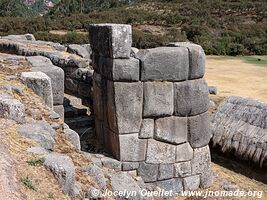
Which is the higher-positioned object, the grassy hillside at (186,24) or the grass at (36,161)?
the grass at (36,161)

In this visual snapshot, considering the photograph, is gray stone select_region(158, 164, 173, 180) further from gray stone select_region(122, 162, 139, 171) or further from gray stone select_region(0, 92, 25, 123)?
gray stone select_region(0, 92, 25, 123)

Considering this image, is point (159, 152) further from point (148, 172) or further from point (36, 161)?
point (36, 161)

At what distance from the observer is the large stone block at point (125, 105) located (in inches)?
317

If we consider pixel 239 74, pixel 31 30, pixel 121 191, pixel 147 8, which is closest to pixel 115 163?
pixel 121 191

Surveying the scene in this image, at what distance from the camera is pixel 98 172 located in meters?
6.11

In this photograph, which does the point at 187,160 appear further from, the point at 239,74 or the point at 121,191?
the point at 239,74

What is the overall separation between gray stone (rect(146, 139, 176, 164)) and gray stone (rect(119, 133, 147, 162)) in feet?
0.38

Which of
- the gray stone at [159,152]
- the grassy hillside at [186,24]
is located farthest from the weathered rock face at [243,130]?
the grassy hillside at [186,24]

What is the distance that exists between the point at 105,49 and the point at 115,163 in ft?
7.07

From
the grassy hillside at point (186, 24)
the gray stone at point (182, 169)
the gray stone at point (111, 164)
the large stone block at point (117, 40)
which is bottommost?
the grassy hillside at point (186, 24)

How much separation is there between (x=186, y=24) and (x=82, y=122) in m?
37.6

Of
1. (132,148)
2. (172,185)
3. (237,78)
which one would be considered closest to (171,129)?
(132,148)

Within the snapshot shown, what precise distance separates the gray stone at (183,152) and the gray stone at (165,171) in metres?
0.22

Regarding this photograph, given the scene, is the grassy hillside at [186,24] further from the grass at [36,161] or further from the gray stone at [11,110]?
the grass at [36,161]
